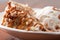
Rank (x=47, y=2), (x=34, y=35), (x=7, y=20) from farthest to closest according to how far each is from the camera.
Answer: (x=47, y=2)
(x=7, y=20)
(x=34, y=35)

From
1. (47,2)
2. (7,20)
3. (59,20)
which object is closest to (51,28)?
(59,20)

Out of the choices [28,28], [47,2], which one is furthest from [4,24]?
[47,2]

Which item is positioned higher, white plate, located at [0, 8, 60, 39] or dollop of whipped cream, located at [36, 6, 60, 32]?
dollop of whipped cream, located at [36, 6, 60, 32]

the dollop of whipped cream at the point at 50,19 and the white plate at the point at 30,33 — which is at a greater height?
the dollop of whipped cream at the point at 50,19

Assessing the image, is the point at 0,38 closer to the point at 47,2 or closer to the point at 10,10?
the point at 10,10

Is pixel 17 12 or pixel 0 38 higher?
pixel 17 12

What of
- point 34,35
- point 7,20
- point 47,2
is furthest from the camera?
point 47,2

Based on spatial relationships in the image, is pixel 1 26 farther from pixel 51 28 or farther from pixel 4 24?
pixel 51 28

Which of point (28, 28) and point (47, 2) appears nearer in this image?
point (28, 28)
